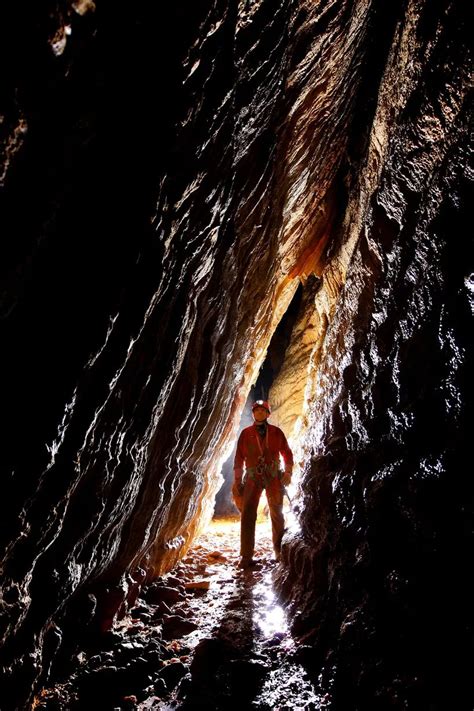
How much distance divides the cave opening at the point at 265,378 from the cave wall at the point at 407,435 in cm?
814

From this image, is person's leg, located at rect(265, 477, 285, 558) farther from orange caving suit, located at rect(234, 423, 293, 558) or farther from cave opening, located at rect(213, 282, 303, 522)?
cave opening, located at rect(213, 282, 303, 522)

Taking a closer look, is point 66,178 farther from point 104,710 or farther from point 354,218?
point 354,218

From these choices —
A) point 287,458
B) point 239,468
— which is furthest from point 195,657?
point 287,458

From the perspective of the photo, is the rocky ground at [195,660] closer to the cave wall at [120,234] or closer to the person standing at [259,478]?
the cave wall at [120,234]

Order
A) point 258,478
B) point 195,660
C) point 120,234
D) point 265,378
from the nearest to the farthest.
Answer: point 120,234, point 195,660, point 258,478, point 265,378

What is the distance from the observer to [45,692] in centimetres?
241

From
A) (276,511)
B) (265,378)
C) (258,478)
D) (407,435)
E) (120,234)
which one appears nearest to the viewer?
(120,234)

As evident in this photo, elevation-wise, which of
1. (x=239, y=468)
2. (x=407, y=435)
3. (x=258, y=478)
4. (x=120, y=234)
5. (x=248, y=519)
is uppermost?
(x=120, y=234)

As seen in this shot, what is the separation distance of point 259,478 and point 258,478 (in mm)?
15

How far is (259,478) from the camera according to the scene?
19.0 ft

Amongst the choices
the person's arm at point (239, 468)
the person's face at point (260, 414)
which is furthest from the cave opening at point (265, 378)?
the person's face at point (260, 414)

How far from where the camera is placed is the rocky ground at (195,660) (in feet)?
8.00

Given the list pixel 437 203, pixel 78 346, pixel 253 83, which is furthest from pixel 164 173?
pixel 437 203

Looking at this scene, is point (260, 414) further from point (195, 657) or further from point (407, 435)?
point (407, 435)
